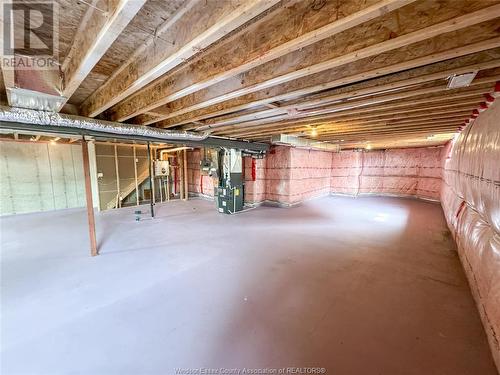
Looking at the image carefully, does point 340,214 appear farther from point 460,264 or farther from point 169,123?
point 169,123

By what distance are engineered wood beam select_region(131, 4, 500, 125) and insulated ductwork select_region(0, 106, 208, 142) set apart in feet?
1.11

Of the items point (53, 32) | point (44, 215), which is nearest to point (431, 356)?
point (53, 32)

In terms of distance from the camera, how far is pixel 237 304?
214cm

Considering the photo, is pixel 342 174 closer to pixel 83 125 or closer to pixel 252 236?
pixel 252 236

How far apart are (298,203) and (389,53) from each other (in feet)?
19.6

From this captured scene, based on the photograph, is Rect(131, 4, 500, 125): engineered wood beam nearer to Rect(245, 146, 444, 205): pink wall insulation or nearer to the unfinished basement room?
the unfinished basement room

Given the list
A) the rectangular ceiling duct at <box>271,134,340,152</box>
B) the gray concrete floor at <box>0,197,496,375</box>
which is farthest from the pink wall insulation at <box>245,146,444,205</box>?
the gray concrete floor at <box>0,197,496,375</box>

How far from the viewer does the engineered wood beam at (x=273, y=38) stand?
3.68 feet

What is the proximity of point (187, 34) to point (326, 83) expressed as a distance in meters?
1.27

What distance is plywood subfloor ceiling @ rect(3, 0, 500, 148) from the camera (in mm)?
1149

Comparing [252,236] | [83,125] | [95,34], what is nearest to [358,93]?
[95,34]

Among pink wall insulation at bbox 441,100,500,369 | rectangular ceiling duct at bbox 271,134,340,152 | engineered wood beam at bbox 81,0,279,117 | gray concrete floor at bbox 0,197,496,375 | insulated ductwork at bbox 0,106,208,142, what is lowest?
gray concrete floor at bbox 0,197,496,375

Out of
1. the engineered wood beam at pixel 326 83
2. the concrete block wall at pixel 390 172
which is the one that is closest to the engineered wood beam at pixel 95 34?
the engineered wood beam at pixel 326 83

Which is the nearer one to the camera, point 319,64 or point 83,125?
point 319,64
